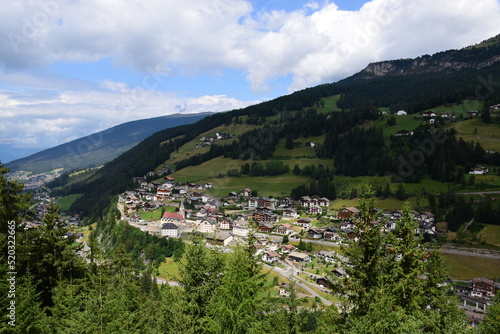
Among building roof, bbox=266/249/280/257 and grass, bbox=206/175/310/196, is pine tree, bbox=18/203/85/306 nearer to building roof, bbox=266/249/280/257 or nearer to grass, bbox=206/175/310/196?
building roof, bbox=266/249/280/257

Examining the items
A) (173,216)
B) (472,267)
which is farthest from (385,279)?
(173,216)

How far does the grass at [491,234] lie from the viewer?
6456 centimetres

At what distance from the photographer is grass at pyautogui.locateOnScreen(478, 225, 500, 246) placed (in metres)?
64.6

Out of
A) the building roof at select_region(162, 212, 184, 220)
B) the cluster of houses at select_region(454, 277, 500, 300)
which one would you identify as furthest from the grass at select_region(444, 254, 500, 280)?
the building roof at select_region(162, 212, 184, 220)

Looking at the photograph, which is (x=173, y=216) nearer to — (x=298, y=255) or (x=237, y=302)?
(x=298, y=255)

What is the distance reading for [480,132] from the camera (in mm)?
118250

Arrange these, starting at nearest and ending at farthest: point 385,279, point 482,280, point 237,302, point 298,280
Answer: point 237,302
point 385,279
point 482,280
point 298,280

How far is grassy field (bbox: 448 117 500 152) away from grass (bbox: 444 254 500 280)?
6278cm

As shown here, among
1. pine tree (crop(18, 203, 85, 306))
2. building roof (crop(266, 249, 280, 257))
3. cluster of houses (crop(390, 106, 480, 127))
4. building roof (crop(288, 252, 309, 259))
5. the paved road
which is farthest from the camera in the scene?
cluster of houses (crop(390, 106, 480, 127))

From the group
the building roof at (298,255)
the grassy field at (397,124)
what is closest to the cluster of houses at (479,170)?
the grassy field at (397,124)

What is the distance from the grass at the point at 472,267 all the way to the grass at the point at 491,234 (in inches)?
276

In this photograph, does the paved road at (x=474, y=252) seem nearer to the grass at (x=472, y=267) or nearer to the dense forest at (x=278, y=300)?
the grass at (x=472, y=267)

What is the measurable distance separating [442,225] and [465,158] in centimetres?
4040

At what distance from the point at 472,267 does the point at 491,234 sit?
13144 millimetres
